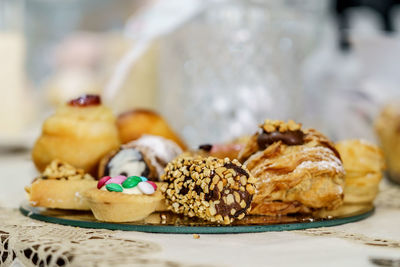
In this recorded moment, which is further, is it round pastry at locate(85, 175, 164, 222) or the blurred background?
the blurred background

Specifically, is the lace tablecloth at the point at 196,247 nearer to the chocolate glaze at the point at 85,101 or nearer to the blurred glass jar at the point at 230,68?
the chocolate glaze at the point at 85,101

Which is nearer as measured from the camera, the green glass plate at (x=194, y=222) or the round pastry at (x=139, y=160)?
the green glass plate at (x=194, y=222)

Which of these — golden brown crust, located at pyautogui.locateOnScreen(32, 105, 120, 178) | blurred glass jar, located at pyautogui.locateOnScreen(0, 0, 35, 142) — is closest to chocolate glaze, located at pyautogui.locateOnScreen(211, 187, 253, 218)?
golden brown crust, located at pyautogui.locateOnScreen(32, 105, 120, 178)

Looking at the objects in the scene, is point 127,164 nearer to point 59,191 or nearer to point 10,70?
point 59,191

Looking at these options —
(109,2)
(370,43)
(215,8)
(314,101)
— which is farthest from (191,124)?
(109,2)

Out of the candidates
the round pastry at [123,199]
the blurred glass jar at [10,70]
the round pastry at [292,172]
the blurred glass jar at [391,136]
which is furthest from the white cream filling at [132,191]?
the blurred glass jar at [10,70]

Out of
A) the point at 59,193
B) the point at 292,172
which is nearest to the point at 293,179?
the point at 292,172

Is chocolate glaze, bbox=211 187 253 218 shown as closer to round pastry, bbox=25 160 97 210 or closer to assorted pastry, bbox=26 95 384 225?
assorted pastry, bbox=26 95 384 225
